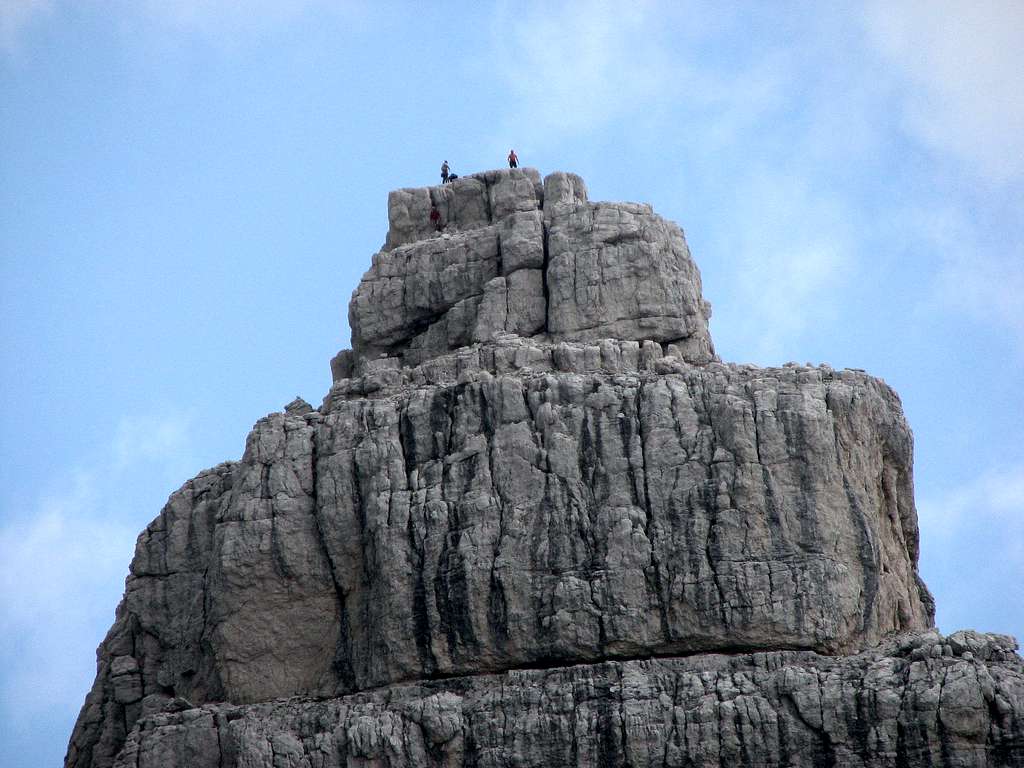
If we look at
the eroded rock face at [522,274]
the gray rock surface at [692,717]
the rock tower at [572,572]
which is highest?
the eroded rock face at [522,274]

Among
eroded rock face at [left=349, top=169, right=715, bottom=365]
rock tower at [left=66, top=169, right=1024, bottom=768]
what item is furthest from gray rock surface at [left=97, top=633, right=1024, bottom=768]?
eroded rock face at [left=349, top=169, right=715, bottom=365]

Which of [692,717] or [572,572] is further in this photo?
[572,572]

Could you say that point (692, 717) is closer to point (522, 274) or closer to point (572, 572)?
point (572, 572)

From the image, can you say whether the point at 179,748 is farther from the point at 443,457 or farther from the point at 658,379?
the point at 658,379

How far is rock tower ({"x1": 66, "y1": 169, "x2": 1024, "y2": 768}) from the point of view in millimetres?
83438

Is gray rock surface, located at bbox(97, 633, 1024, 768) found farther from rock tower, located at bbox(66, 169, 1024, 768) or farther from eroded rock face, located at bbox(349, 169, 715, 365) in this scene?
eroded rock face, located at bbox(349, 169, 715, 365)

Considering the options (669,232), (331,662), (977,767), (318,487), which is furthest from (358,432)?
(977,767)

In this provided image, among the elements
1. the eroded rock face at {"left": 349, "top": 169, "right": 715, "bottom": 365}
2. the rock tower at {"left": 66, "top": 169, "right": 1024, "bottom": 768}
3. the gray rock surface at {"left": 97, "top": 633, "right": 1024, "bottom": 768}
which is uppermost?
the eroded rock face at {"left": 349, "top": 169, "right": 715, "bottom": 365}

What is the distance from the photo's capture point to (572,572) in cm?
8700

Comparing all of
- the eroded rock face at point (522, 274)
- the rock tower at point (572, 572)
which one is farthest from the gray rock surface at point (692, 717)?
the eroded rock face at point (522, 274)

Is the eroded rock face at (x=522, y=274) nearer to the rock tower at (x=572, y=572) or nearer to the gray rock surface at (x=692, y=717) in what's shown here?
the rock tower at (x=572, y=572)

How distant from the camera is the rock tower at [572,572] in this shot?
274 feet

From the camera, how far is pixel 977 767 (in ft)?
263

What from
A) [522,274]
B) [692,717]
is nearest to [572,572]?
[692,717]
